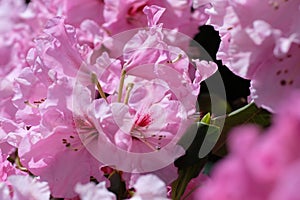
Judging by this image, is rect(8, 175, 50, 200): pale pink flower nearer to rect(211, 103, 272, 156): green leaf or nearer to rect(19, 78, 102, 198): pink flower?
rect(19, 78, 102, 198): pink flower

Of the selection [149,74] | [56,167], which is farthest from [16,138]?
[149,74]

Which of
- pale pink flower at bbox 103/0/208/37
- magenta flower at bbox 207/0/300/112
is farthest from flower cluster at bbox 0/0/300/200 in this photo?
pale pink flower at bbox 103/0/208/37

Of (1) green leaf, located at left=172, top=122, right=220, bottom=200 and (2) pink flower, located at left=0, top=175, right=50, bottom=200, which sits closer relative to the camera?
(2) pink flower, located at left=0, top=175, right=50, bottom=200

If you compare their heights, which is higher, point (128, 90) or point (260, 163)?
point (260, 163)

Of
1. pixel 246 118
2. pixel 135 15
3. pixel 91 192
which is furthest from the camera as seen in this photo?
pixel 135 15

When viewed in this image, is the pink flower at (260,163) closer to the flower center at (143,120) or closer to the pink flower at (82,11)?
the flower center at (143,120)

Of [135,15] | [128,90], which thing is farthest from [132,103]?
[135,15]

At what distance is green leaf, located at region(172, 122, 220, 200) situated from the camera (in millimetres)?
704

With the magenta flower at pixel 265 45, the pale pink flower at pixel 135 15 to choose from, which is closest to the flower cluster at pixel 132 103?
the magenta flower at pixel 265 45

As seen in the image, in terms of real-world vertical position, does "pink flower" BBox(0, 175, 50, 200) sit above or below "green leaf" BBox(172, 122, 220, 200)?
above

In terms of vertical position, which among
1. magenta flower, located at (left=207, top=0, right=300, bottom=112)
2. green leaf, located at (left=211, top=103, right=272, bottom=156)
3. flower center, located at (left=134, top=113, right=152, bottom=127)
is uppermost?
magenta flower, located at (left=207, top=0, right=300, bottom=112)

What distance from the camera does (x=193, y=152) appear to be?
28.1 inches

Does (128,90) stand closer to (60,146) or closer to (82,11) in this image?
(60,146)

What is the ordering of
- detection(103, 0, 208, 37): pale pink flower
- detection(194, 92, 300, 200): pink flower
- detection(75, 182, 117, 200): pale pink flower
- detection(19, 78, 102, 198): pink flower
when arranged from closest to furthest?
detection(194, 92, 300, 200): pink flower < detection(75, 182, 117, 200): pale pink flower < detection(19, 78, 102, 198): pink flower < detection(103, 0, 208, 37): pale pink flower
